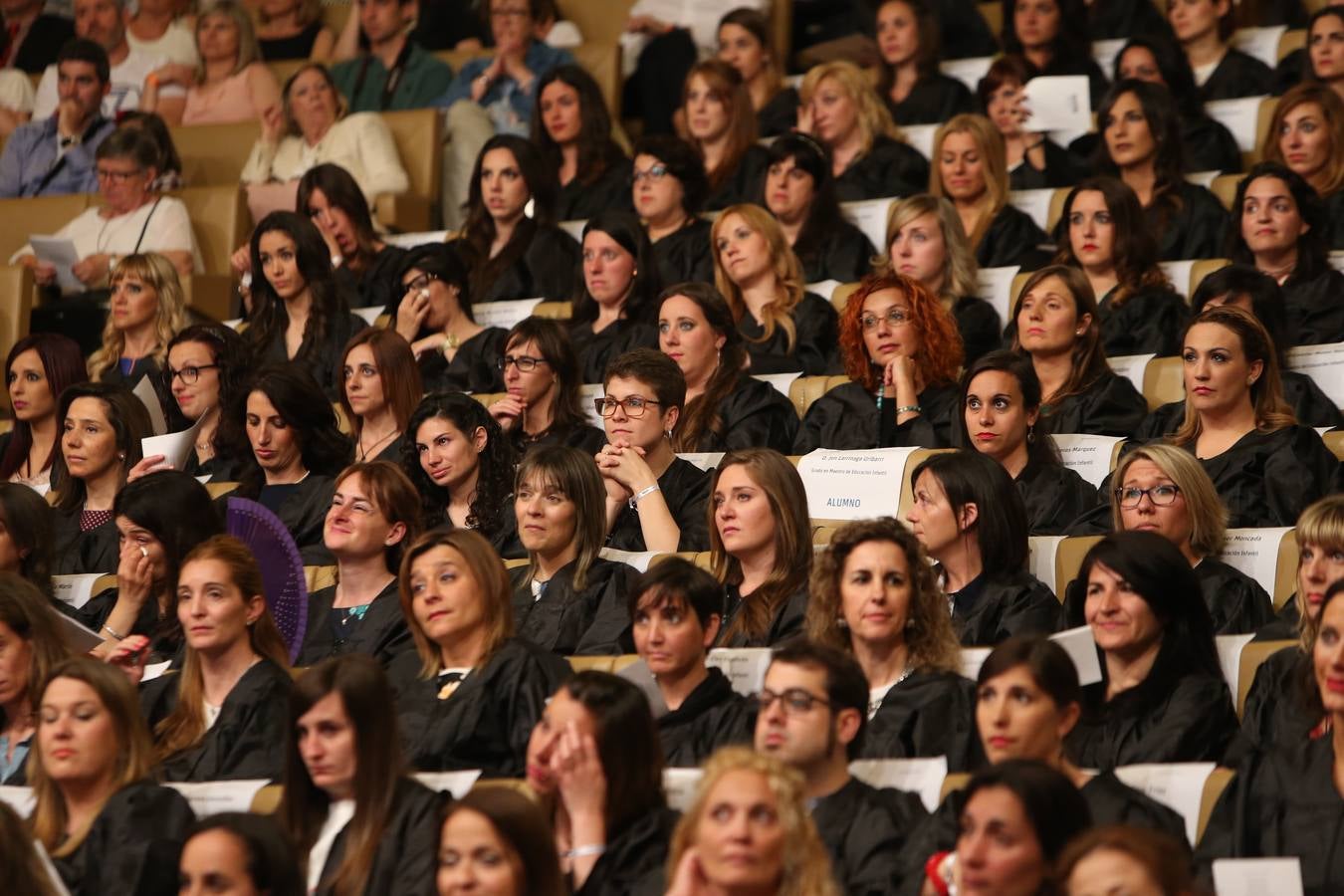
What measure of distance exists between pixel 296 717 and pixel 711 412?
6.51 ft

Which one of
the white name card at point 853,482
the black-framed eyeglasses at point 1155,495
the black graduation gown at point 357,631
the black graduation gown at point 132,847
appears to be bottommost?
the black graduation gown at point 132,847

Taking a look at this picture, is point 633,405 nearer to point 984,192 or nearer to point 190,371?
point 190,371

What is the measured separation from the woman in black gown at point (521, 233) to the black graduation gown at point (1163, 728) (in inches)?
125

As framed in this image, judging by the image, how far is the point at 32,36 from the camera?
353 inches

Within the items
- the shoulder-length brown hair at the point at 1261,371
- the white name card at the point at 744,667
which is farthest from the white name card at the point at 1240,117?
the white name card at the point at 744,667

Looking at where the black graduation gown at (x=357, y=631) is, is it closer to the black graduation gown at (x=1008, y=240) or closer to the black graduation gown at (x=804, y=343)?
the black graduation gown at (x=804, y=343)

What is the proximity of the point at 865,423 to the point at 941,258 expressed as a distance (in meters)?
0.71

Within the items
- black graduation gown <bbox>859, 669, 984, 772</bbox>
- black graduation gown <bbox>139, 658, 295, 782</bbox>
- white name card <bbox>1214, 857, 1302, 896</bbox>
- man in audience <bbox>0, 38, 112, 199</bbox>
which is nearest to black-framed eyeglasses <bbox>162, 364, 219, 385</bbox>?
man in audience <bbox>0, 38, 112, 199</bbox>

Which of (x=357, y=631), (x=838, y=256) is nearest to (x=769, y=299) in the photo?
(x=838, y=256)

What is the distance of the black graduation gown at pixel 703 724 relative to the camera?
4.20 metres

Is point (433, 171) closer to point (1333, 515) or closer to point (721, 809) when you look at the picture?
point (1333, 515)

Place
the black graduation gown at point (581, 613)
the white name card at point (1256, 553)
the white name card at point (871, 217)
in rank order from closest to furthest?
the white name card at point (1256, 553), the black graduation gown at point (581, 613), the white name card at point (871, 217)

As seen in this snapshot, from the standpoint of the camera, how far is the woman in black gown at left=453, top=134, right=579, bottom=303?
697cm

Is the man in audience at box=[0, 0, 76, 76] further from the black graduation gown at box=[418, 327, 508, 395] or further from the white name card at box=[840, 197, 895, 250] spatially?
the white name card at box=[840, 197, 895, 250]
